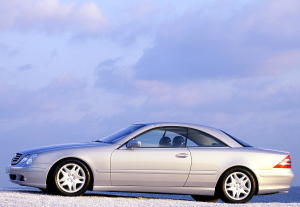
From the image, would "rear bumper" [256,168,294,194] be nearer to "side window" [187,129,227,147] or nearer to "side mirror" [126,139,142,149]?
"side window" [187,129,227,147]

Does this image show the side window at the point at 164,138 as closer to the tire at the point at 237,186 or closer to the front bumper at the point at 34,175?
the tire at the point at 237,186

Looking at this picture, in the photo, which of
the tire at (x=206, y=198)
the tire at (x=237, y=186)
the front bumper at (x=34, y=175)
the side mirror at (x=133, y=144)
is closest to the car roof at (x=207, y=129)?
the side mirror at (x=133, y=144)

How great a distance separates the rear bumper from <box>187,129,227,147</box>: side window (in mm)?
1010

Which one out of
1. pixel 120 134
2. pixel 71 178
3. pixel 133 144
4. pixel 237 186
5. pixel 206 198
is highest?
pixel 120 134

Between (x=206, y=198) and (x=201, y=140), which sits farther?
(x=206, y=198)

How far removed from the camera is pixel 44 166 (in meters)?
13.1

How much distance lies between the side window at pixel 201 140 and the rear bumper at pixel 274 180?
39.8 inches

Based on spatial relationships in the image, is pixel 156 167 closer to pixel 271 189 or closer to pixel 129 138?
pixel 129 138

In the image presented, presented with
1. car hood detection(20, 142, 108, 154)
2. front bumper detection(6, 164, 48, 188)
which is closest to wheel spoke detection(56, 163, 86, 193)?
front bumper detection(6, 164, 48, 188)

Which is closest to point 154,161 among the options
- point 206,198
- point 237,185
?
point 237,185

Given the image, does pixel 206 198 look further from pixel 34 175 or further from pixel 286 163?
pixel 34 175

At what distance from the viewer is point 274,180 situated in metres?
14.0

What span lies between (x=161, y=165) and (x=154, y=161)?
0.17m

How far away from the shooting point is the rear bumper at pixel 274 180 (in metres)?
13.8
